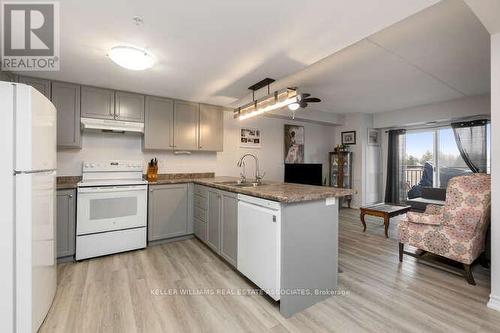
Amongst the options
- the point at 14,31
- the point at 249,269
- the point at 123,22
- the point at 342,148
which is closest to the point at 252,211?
the point at 249,269

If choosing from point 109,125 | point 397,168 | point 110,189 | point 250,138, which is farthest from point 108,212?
point 397,168

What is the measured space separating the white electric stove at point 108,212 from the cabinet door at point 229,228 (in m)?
1.28

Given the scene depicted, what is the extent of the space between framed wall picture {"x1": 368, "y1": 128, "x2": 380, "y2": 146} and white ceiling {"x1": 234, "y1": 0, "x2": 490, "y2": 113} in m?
1.28

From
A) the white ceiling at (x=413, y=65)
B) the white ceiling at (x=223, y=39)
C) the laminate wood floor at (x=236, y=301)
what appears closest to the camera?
the white ceiling at (x=223, y=39)

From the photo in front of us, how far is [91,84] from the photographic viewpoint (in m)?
3.04

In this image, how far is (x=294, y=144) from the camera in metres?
5.48

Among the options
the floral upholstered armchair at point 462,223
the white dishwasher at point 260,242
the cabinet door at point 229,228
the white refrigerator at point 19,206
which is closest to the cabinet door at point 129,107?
the white refrigerator at point 19,206

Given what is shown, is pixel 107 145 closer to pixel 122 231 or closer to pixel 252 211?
pixel 122 231

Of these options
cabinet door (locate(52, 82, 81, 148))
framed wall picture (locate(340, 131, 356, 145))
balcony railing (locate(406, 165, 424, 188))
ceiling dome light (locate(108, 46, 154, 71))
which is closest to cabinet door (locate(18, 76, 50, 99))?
cabinet door (locate(52, 82, 81, 148))

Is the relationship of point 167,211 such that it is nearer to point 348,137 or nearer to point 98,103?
point 98,103

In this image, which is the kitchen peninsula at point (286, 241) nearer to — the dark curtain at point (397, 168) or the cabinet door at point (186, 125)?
the cabinet door at point (186, 125)

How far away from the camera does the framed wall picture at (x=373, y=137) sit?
572 cm

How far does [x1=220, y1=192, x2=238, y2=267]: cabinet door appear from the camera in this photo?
7.92 feet

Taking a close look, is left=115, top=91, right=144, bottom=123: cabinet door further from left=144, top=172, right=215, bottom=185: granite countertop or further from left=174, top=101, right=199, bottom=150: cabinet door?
→ left=144, top=172, right=215, bottom=185: granite countertop
